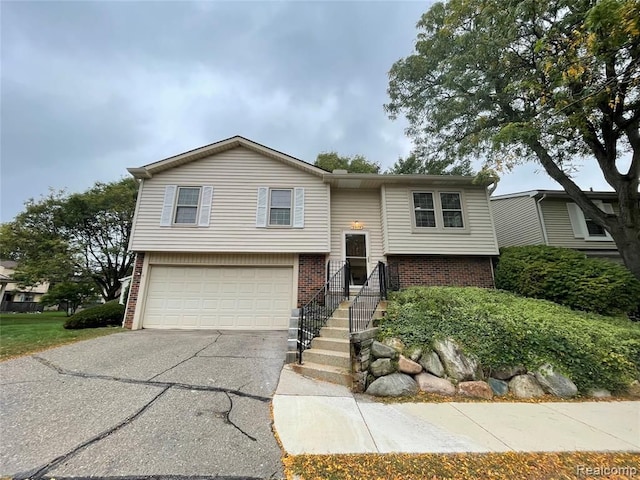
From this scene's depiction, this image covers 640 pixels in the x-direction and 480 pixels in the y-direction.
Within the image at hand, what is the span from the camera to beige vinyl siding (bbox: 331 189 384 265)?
30.3 feet

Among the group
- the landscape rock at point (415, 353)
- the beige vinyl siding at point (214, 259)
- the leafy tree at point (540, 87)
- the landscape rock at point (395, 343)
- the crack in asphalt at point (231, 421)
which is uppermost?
the leafy tree at point (540, 87)

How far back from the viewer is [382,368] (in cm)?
428

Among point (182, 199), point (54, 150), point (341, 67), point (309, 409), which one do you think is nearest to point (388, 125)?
point (341, 67)

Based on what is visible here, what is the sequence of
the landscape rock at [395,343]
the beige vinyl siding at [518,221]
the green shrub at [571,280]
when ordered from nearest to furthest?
1. the landscape rock at [395,343]
2. the green shrub at [571,280]
3. the beige vinyl siding at [518,221]

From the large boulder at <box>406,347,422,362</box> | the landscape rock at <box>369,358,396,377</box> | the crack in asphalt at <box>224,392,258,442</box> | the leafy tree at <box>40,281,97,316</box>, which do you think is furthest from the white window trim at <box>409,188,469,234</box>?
the leafy tree at <box>40,281,97,316</box>

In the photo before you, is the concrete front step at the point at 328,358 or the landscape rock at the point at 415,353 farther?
the concrete front step at the point at 328,358

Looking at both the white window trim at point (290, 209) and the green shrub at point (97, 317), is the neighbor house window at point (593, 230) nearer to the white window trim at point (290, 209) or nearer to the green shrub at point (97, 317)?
the white window trim at point (290, 209)

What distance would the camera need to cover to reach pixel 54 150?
17.2 m

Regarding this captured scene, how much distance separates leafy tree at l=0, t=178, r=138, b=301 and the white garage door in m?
9.95

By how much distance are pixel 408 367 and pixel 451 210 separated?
683 centimetres

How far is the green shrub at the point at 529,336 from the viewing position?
4.31m

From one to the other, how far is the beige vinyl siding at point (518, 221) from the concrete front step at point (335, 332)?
10.2m

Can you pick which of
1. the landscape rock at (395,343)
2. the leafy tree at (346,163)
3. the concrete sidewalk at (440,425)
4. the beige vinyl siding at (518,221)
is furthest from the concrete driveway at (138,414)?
the leafy tree at (346,163)

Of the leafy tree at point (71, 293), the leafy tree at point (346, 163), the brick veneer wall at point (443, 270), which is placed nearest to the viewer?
the brick veneer wall at point (443, 270)
